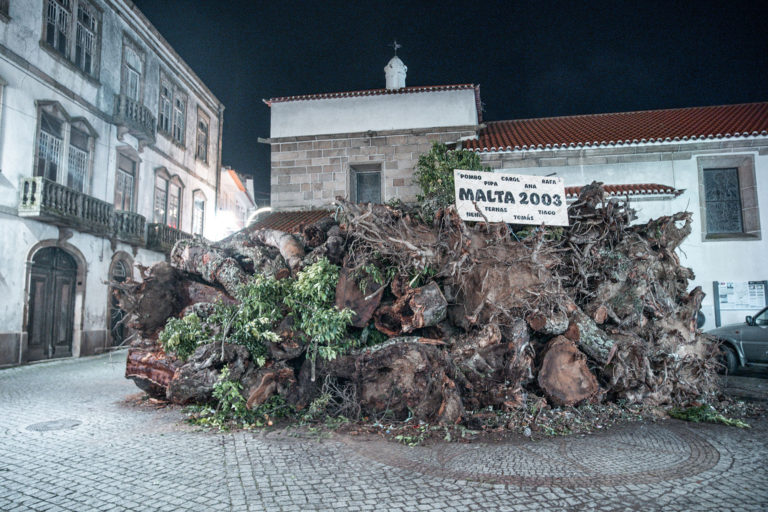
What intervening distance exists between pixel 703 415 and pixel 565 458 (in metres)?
3.08

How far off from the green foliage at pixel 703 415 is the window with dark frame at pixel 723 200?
1028cm

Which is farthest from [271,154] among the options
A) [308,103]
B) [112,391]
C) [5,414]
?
[5,414]

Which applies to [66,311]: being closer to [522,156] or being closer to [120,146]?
[120,146]

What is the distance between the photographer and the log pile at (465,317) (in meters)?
6.32

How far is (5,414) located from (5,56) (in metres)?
10.9

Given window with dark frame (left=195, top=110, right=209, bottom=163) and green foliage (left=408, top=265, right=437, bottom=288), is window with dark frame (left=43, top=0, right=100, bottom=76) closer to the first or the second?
window with dark frame (left=195, top=110, right=209, bottom=163)

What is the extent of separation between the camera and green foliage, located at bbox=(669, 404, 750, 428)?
6188 mm

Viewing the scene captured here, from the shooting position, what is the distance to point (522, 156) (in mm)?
14453

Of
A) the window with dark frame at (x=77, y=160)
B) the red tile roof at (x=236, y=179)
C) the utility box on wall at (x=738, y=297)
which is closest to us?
the utility box on wall at (x=738, y=297)

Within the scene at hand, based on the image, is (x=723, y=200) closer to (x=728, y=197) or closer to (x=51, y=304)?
(x=728, y=197)

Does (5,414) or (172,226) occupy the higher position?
(172,226)

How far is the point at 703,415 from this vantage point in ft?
21.2

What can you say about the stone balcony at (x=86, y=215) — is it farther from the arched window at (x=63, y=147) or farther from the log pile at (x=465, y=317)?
the log pile at (x=465, y=317)

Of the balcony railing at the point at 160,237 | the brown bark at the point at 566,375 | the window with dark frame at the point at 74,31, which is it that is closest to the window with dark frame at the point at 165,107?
the window with dark frame at the point at 74,31
